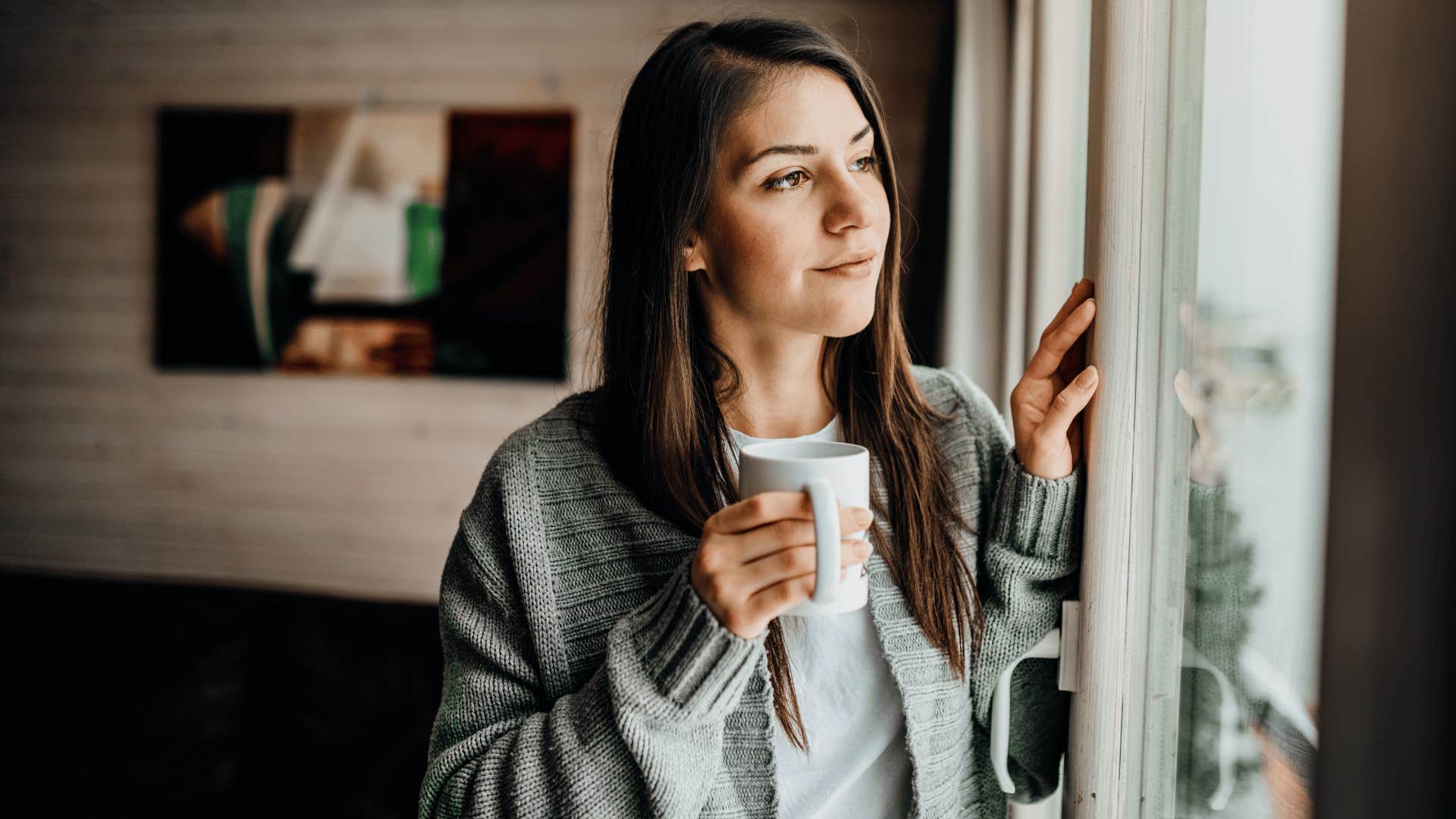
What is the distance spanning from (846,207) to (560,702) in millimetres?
537

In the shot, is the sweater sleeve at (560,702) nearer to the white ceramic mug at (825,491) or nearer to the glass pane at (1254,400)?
the white ceramic mug at (825,491)

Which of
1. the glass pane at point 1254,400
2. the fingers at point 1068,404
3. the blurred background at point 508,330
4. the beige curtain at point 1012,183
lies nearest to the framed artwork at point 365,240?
the blurred background at point 508,330

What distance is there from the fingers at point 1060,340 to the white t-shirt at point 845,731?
0.30 meters

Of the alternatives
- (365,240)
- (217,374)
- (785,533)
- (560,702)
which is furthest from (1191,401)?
(217,374)

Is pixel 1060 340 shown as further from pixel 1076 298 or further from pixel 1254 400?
pixel 1254 400

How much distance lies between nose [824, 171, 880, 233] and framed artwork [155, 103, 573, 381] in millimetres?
2215

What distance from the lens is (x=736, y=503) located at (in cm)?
83

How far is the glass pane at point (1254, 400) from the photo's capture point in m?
0.52

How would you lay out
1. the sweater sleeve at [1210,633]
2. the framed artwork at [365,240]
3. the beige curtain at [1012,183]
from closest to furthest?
the sweater sleeve at [1210,633], the beige curtain at [1012,183], the framed artwork at [365,240]

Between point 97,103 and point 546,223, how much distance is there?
5.66ft

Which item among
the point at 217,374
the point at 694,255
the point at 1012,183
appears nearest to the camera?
the point at 694,255

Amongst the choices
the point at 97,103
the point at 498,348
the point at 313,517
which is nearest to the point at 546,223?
the point at 498,348

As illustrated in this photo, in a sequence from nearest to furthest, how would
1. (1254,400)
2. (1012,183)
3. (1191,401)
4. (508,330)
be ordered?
(1254,400) → (1191,401) → (1012,183) → (508,330)

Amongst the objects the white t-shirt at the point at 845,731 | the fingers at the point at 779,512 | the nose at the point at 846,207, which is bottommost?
the white t-shirt at the point at 845,731
